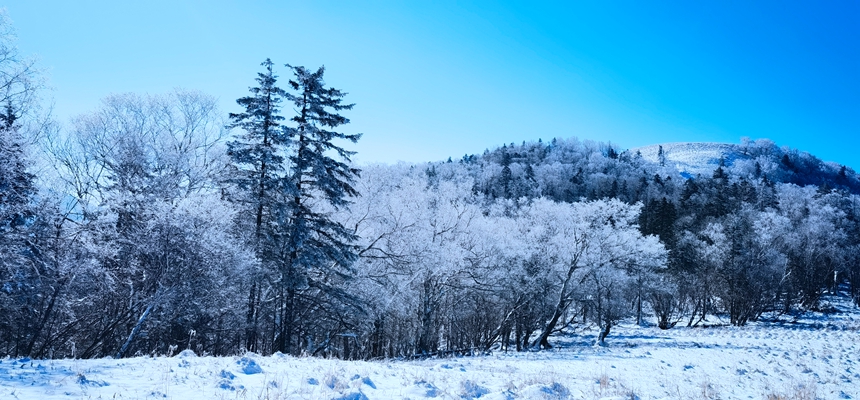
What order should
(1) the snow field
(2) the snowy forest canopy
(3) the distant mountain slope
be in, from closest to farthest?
1. (1) the snow field
2. (2) the snowy forest canopy
3. (3) the distant mountain slope

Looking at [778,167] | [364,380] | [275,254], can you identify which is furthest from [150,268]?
[778,167]

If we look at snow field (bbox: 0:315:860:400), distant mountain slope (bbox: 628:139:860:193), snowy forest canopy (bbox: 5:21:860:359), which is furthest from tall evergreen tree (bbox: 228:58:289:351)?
distant mountain slope (bbox: 628:139:860:193)

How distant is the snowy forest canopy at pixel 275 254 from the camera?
1240cm

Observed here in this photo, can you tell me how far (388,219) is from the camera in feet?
78.7

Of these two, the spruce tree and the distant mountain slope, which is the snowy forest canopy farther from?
the distant mountain slope

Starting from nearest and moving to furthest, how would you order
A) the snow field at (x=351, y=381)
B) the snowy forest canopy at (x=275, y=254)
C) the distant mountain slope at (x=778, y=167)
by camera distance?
1. the snow field at (x=351, y=381)
2. the snowy forest canopy at (x=275, y=254)
3. the distant mountain slope at (x=778, y=167)

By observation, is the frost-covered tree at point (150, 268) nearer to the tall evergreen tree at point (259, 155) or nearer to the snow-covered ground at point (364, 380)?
the tall evergreen tree at point (259, 155)

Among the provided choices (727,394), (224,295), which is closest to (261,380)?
(727,394)

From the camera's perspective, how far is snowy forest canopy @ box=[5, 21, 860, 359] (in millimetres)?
12398

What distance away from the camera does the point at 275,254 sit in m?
15.2

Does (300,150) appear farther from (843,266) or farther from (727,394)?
(843,266)

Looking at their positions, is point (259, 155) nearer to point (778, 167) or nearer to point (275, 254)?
point (275, 254)

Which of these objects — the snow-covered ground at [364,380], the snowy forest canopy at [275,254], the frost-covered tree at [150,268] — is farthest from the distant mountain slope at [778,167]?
the frost-covered tree at [150,268]

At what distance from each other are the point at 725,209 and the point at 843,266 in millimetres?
13906
